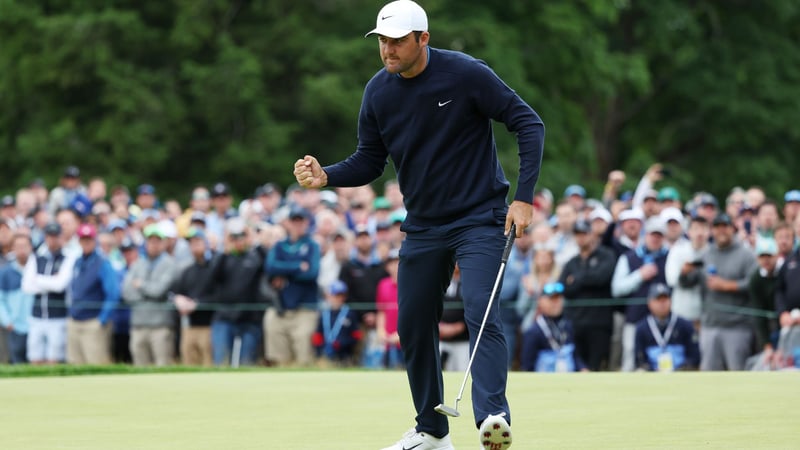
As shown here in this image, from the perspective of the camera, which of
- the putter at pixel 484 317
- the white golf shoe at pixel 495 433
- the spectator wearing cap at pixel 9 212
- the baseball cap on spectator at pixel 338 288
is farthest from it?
the spectator wearing cap at pixel 9 212

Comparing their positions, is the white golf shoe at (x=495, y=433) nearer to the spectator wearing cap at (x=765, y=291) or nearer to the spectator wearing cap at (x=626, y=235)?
the spectator wearing cap at (x=765, y=291)

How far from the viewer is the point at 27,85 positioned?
108 feet

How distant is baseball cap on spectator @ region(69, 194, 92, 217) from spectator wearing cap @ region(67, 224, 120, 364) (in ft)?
6.17

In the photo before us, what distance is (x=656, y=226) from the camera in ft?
52.2

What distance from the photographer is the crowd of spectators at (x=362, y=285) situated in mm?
14922

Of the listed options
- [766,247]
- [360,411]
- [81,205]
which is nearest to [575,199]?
[766,247]

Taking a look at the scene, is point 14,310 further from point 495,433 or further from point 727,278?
point 495,433

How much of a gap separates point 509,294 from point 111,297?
16.4 feet

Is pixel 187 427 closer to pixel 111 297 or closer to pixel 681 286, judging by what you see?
pixel 681 286

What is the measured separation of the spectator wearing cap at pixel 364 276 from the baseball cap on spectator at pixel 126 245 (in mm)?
3056

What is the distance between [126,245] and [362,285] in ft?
11.5

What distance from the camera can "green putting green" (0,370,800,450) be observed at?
7797mm

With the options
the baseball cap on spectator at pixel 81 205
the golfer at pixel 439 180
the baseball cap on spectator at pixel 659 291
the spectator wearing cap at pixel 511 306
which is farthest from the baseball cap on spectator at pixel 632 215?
the golfer at pixel 439 180

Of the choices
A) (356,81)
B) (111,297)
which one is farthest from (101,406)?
(356,81)
